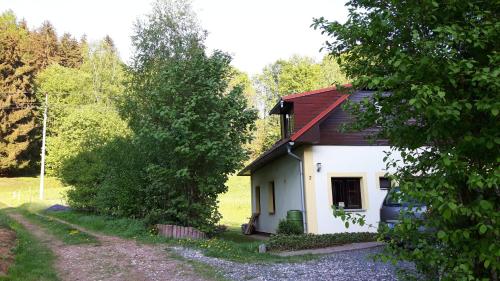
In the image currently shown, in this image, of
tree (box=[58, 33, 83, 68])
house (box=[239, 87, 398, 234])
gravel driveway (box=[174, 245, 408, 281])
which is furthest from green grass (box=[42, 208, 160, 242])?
tree (box=[58, 33, 83, 68])

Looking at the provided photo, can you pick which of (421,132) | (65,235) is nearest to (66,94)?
(65,235)

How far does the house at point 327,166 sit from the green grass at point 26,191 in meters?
21.6

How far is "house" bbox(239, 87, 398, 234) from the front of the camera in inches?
574

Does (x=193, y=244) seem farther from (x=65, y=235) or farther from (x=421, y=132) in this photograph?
(x=421, y=132)

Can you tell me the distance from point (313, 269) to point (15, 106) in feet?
158

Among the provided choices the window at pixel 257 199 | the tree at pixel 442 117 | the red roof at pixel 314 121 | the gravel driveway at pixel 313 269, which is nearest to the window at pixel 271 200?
the window at pixel 257 199

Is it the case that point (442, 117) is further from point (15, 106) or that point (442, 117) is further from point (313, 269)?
point (15, 106)

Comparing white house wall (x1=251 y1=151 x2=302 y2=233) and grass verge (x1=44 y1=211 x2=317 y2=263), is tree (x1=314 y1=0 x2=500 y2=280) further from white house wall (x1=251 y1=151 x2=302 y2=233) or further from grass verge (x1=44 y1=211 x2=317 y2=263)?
white house wall (x1=251 y1=151 x2=302 y2=233)

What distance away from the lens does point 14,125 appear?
47531mm

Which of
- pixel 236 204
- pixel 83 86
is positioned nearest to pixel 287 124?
pixel 236 204

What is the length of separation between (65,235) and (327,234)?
8.24 m

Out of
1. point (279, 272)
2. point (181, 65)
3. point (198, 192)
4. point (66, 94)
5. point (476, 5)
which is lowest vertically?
point (279, 272)

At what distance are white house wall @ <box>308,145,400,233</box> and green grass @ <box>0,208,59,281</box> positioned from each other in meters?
8.28

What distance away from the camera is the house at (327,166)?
14.6 m
